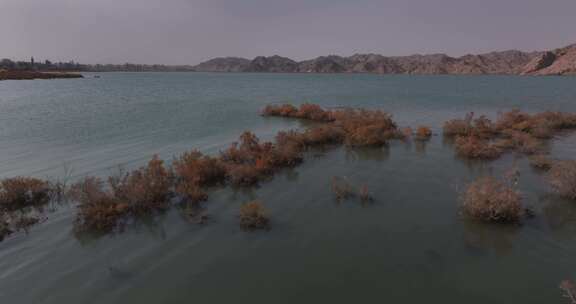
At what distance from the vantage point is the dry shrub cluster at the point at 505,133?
15.7 meters

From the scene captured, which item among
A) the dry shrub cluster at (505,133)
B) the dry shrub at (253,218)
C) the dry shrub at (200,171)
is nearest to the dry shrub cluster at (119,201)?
the dry shrub at (200,171)

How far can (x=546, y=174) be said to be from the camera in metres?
12.7

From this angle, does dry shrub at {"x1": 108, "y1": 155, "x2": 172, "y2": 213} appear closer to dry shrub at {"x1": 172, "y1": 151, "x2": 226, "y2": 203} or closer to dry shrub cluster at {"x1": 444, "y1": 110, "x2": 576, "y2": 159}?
dry shrub at {"x1": 172, "y1": 151, "x2": 226, "y2": 203}

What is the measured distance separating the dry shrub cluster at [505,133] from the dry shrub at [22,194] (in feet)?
60.7

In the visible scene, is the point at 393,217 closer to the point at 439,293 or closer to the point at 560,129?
the point at 439,293

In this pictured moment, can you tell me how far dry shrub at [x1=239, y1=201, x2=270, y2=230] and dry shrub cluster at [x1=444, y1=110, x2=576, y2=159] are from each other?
11.9 metres

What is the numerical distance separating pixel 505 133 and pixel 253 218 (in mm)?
19713

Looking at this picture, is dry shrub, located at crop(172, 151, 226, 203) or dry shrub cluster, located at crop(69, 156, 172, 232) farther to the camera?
dry shrub, located at crop(172, 151, 226, 203)

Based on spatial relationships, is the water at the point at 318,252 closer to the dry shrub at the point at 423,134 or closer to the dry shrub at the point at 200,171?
the dry shrub at the point at 200,171

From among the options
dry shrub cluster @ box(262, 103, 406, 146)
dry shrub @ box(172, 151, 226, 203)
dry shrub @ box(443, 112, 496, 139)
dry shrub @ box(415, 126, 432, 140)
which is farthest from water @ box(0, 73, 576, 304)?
dry shrub @ box(443, 112, 496, 139)

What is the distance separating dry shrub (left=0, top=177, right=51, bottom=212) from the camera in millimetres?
10398

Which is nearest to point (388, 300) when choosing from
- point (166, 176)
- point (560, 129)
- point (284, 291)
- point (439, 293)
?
point (439, 293)

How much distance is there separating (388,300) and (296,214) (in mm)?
4223

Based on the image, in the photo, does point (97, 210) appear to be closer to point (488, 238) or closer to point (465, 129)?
point (488, 238)
